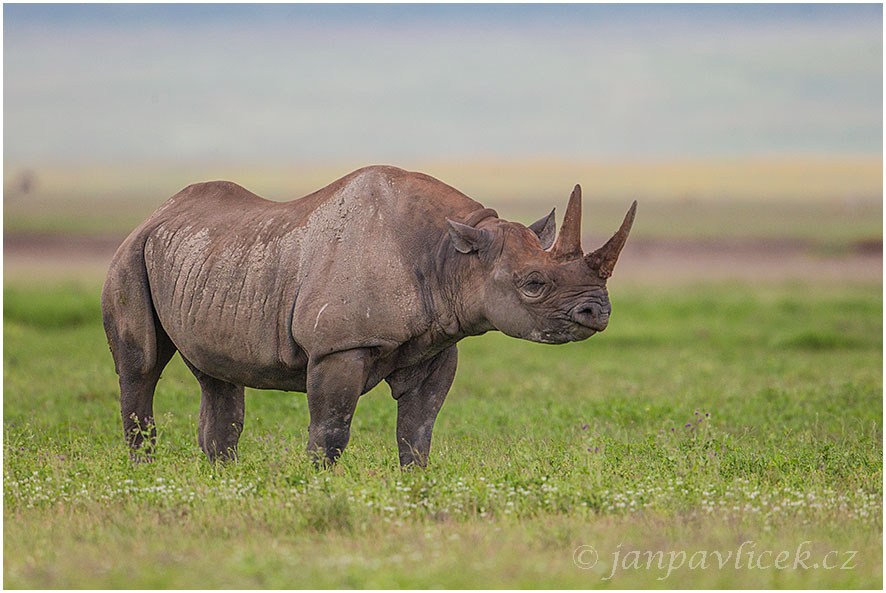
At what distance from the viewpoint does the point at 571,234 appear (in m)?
7.98

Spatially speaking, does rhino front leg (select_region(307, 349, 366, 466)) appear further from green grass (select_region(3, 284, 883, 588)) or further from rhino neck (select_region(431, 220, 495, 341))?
rhino neck (select_region(431, 220, 495, 341))

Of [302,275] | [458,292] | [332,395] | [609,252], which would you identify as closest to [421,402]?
[332,395]

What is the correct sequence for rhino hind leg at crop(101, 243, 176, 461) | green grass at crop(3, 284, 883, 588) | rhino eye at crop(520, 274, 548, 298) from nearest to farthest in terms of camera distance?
1. green grass at crop(3, 284, 883, 588)
2. rhino eye at crop(520, 274, 548, 298)
3. rhino hind leg at crop(101, 243, 176, 461)

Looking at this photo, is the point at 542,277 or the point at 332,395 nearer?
the point at 542,277

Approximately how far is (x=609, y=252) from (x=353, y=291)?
71.8 inches

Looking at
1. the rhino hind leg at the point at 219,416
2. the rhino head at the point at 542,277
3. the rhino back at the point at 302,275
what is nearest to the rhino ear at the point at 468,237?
the rhino head at the point at 542,277

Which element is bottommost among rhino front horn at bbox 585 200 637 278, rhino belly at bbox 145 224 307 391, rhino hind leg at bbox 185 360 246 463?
rhino hind leg at bbox 185 360 246 463

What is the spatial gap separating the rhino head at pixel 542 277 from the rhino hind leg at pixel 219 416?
2843 millimetres

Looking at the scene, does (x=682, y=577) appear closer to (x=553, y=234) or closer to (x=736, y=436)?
(x=553, y=234)

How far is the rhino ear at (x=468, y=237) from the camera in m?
8.25

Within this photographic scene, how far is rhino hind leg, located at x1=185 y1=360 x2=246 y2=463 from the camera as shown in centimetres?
1007

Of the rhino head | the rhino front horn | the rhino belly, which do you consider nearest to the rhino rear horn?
the rhino head

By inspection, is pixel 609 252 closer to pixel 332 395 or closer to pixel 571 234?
pixel 571 234

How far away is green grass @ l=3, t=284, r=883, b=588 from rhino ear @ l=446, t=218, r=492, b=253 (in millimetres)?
1625
